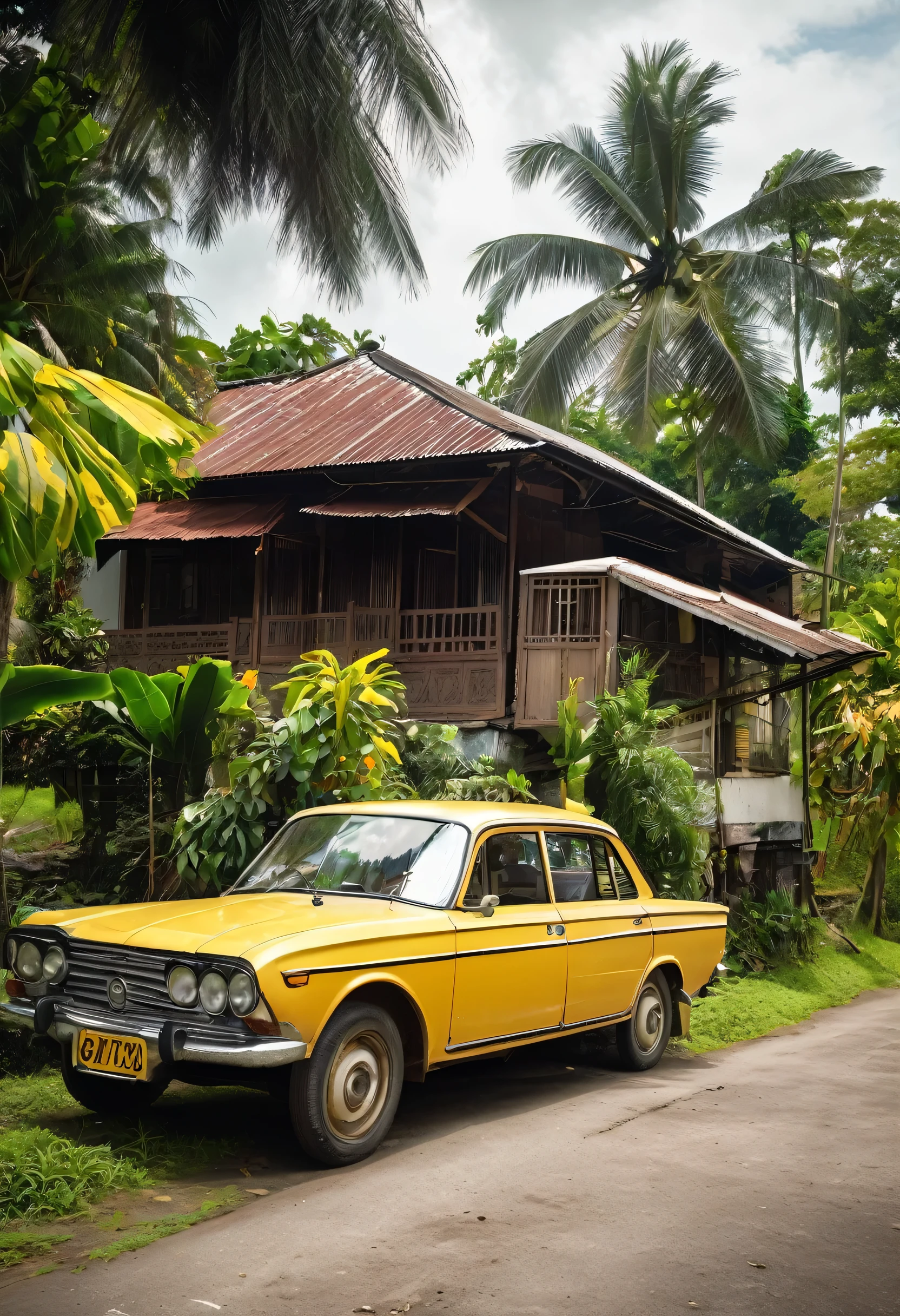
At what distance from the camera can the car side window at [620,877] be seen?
7367 millimetres

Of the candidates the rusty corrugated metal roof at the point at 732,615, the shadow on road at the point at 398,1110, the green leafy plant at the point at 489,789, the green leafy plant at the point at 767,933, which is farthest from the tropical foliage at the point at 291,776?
the green leafy plant at the point at 767,933

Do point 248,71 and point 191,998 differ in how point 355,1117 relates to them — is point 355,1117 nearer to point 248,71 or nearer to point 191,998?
point 191,998

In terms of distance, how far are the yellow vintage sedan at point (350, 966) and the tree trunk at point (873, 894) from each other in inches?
373

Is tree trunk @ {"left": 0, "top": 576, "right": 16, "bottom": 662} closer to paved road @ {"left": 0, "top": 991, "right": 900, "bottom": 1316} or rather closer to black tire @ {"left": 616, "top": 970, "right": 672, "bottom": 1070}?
paved road @ {"left": 0, "top": 991, "right": 900, "bottom": 1316}

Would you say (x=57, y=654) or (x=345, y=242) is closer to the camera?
(x=345, y=242)

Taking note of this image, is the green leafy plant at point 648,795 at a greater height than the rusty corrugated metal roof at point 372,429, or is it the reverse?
the rusty corrugated metal roof at point 372,429

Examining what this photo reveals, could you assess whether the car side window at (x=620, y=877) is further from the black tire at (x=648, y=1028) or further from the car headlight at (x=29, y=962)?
the car headlight at (x=29, y=962)

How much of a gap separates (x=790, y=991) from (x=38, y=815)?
1013cm

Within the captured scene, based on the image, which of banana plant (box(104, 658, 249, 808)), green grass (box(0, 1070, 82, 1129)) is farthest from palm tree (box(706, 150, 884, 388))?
green grass (box(0, 1070, 82, 1129))

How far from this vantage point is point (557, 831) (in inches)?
271

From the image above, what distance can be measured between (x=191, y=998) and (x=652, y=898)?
12.1 feet

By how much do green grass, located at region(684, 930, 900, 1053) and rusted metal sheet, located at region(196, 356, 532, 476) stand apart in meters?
6.37

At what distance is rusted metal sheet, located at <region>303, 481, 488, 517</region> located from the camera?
44.7 feet

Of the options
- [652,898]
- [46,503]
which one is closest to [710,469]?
[652,898]
